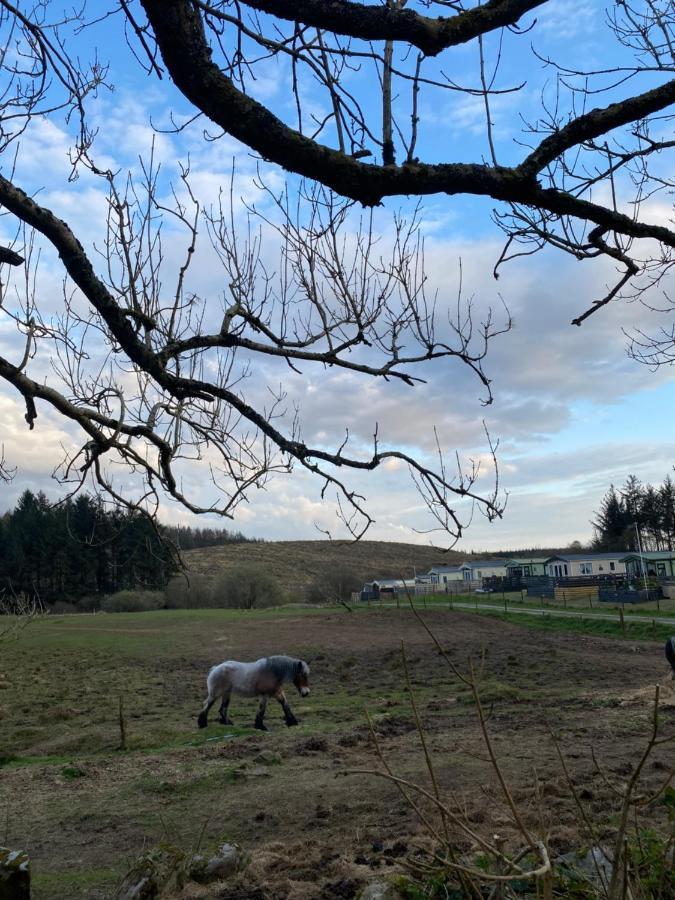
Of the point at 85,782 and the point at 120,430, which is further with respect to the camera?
the point at 85,782

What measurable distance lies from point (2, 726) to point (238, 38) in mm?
13978

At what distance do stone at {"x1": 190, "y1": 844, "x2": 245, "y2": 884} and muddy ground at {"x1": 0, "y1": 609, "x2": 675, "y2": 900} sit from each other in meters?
0.13

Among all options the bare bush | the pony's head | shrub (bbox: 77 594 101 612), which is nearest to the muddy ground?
the bare bush

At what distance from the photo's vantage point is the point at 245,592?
184 feet

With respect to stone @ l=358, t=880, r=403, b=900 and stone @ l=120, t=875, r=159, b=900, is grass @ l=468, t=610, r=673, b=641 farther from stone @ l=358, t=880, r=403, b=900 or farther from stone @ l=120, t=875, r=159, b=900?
stone @ l=120, t=875, r=159, b=900

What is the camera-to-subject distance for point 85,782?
29.6 ft

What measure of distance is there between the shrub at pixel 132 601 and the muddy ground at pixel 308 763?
3560 cm

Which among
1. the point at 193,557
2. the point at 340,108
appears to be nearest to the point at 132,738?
the point at 340,108

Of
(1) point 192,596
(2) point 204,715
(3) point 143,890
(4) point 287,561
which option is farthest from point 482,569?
(3) point 143,890

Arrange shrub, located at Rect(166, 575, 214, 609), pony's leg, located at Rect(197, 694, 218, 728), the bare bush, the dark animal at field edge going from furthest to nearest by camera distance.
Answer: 1. shrub, located at Rect(166, 575, 214, 609)
2. the dark animal at field edge
3. pony's leg, located at Rect(197, 694, 218, 728)
4. the bare bush

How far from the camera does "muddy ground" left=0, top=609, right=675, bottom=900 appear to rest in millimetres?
5664

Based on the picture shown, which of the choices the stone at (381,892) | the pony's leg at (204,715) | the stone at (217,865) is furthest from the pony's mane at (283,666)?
the stone at (381,892)

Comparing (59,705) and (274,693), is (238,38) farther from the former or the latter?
(59,705)

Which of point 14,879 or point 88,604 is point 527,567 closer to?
point 88,604
